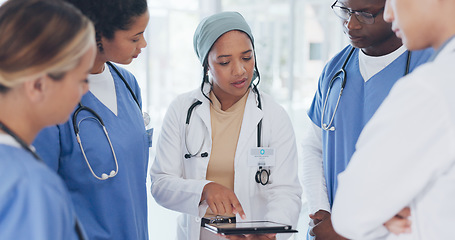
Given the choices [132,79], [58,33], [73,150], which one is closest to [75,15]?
[58,33]

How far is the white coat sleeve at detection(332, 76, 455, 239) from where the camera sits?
866 millimetres

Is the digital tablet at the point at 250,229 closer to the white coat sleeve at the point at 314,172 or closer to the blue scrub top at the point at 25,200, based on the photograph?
the white coat sleeve at the point at 314,172

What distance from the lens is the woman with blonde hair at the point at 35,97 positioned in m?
0.85

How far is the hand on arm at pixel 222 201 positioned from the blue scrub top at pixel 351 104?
418mm

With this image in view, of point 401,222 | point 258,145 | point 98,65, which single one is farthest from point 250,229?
point 98,65

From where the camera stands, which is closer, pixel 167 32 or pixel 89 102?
pixel 89 102

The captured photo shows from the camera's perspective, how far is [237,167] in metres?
1.78

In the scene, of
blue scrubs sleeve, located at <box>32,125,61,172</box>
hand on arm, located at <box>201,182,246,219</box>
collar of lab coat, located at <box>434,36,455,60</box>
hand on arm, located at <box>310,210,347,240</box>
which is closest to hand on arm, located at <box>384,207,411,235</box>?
collar of lab coat, located at <box>434,36,455,60</box>

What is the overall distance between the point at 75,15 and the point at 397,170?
742mm

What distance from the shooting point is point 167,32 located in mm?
3953

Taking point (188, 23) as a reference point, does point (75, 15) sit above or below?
below

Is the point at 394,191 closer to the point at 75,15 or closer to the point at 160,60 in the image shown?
the point at 75,15

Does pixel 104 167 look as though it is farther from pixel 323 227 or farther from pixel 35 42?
pixel 323 227

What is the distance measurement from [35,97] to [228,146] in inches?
39.8
